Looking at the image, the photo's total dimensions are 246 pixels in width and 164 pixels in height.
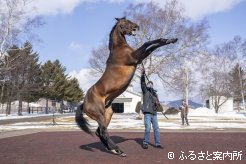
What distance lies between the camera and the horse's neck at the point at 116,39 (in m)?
9.06

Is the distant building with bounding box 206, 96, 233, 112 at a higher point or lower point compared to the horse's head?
lower

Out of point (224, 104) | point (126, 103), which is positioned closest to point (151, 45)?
point (224, 104)

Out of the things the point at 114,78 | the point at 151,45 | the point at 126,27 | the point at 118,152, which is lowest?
the point at 118,152

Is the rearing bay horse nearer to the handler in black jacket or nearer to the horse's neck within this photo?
the horse's neck

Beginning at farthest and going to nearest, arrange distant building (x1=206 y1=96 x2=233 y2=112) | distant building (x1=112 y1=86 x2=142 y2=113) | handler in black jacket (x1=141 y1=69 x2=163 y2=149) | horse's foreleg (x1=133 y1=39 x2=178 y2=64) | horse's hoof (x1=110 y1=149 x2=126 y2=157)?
distant building (x1=112 y1=86 x2=142 y2=113), distant building (x1=206 y1=96 x2=233 y2=112), handler in black jacket (x1=141 y1=69 x2=163 y2=149), horse's hoof (x1=110 y1=149 x2=126 y2=157), horse's foreleg (x1=133 y1=39 x2=178 y2=64)

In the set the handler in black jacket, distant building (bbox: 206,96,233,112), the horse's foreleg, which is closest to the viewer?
the horse's foreleg

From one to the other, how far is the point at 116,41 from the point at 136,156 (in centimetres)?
277

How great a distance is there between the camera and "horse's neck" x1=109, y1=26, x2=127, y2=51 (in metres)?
9.06

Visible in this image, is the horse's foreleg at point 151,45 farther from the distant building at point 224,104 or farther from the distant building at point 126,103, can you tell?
the distant building at point 126,103

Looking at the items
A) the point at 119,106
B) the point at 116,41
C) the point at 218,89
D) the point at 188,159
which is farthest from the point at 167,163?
the point at 119,106

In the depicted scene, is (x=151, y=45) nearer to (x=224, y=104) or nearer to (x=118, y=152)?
(x=118, y=152)

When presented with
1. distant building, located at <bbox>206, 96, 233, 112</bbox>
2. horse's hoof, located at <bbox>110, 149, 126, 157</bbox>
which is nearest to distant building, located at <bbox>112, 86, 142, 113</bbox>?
distant building, located at <bbox>206, 96, 233, 112</bbox>

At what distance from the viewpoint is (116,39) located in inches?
359

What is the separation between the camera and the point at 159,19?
35.7 metres
